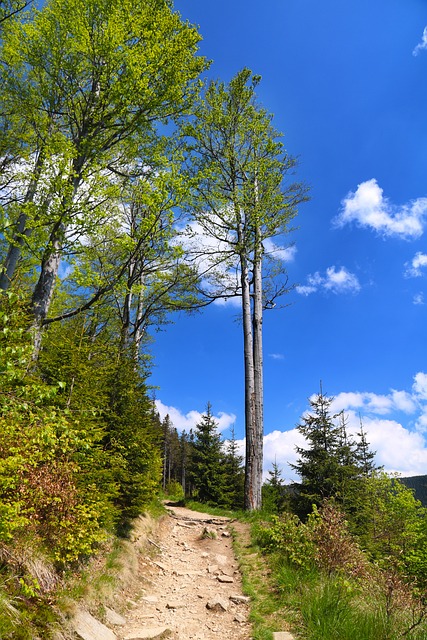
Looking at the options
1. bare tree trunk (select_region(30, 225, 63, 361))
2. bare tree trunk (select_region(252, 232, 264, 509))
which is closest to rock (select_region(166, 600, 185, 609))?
bare tree trunk (select_region(30, 225, 63, 361))

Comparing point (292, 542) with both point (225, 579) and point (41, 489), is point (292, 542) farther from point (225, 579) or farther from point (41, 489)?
Answer: point (41, 489)

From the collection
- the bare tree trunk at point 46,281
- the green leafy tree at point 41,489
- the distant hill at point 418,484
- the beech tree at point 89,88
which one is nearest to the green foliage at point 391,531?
the green leafy tree at point 41,489

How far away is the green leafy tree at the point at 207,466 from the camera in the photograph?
77.1 feet

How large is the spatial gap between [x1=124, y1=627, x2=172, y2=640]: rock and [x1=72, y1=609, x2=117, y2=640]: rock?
27 cm

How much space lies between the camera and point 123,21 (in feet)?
28.3

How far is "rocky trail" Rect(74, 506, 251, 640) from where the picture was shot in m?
4.65

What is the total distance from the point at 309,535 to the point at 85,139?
31.1 feet

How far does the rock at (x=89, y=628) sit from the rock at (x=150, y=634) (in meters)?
0.27

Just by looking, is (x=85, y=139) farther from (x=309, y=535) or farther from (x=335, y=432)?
(x=335, y=432)

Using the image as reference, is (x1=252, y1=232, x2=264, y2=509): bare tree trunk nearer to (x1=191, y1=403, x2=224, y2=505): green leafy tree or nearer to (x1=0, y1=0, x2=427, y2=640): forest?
(x1=0, y1=0, x2=427, y2=640): forest

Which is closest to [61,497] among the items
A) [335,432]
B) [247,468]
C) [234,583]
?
[234,583]

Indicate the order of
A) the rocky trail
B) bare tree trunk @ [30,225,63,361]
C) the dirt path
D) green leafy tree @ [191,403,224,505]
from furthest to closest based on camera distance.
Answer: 1. green leafy tree @ [191,403,224,505]
2. bare tree trunk @ [30,225,63,361]
3. the dirt path
4. the rocky trail

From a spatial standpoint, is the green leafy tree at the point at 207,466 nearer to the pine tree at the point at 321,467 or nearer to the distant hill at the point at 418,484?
the pine tree at the point at 321,467

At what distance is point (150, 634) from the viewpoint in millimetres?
4508
